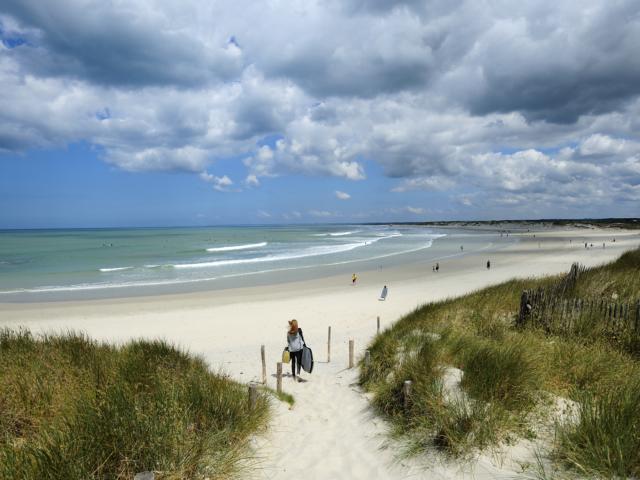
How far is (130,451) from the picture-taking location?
3.88 m

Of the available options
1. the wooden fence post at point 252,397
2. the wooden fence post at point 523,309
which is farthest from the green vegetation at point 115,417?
the wooden fence post at point 523,309

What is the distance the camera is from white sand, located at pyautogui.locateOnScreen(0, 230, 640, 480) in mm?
4910

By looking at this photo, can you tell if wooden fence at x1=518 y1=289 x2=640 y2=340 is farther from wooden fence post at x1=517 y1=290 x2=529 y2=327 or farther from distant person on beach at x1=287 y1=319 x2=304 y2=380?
distant person on beach at x1=287 y1=319 x2=304 y2=380

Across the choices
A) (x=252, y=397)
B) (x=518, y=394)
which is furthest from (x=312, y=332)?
(x=518, y=394)

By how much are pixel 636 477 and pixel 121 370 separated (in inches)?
267

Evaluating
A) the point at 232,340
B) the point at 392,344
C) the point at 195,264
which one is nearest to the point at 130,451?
the point at 392,344

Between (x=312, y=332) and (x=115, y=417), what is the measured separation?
11535 millimetres

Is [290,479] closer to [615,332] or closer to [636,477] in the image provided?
[636,477]

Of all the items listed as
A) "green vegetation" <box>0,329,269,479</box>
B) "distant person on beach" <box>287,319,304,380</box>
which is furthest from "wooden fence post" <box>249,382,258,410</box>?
"distant person on beach" <box>287,319,304,380</box>

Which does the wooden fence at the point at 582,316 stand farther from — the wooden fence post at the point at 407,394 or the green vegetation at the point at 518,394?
the wooden fence post at the point at 407,394

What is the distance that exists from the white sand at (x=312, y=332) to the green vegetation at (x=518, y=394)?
1.11 ft

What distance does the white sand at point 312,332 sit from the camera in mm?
4910

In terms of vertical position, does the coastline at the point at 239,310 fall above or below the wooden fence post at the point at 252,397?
below

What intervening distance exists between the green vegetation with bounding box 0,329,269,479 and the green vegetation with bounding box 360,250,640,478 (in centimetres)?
255
